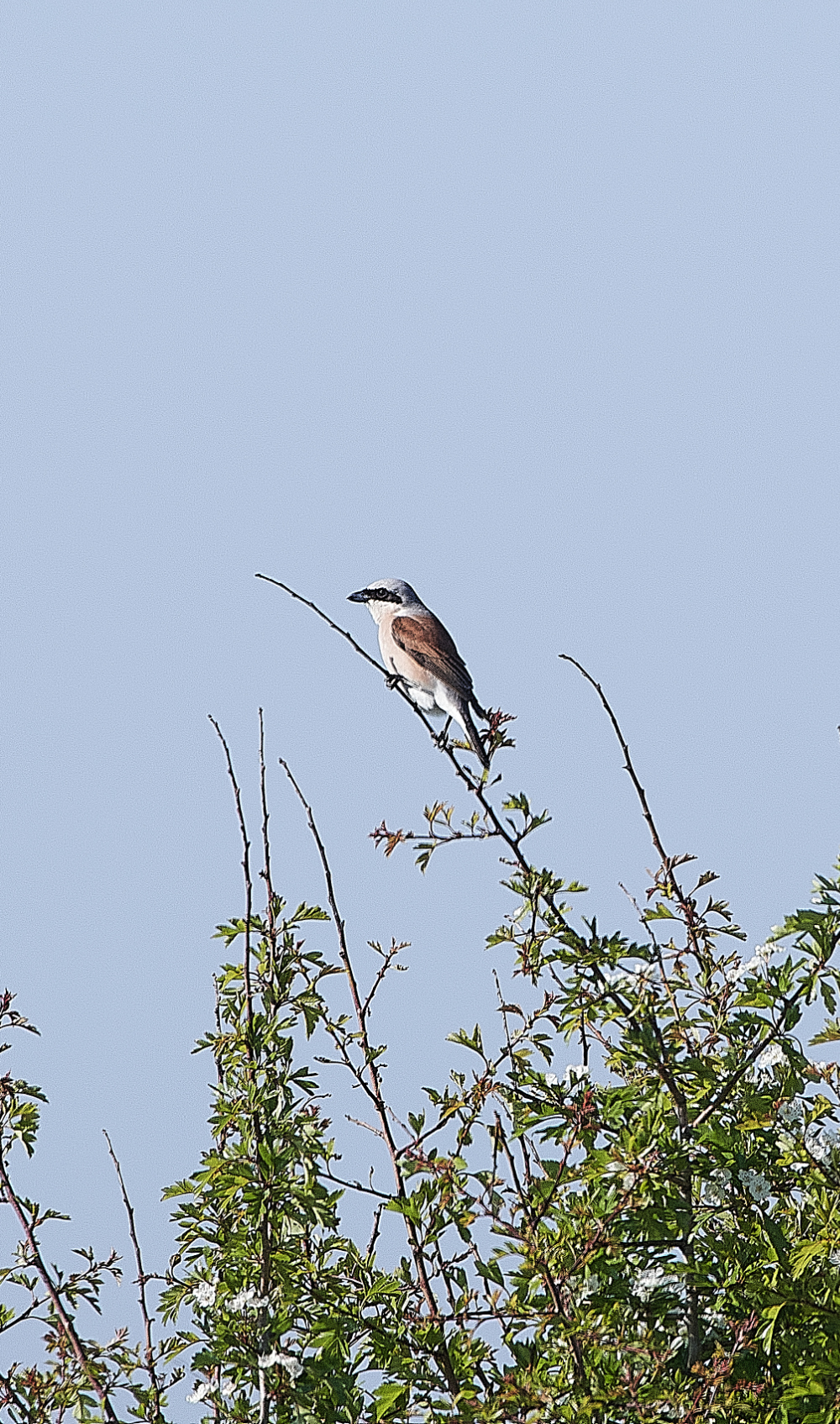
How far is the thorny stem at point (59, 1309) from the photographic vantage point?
3371 millimetres

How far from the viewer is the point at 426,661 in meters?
7.08

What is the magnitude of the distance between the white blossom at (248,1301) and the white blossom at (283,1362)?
0.10 metres

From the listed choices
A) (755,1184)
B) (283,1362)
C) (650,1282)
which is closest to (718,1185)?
(755,1184)

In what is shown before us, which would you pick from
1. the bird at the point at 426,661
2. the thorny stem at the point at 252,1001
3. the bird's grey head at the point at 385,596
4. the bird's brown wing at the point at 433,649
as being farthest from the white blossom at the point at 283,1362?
the bird's grey head at the point at 385,596

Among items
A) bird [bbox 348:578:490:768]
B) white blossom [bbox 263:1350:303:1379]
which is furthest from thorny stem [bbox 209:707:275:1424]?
bird [bbox 348:578:490:768]

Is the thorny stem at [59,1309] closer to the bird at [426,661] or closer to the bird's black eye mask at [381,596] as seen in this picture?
the bird at [426,661]

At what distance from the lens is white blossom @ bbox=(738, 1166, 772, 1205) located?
3.37 m

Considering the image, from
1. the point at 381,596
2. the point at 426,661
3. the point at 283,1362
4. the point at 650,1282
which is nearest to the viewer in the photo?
the point at 283,1362

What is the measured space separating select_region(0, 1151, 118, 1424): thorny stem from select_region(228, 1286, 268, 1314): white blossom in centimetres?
40

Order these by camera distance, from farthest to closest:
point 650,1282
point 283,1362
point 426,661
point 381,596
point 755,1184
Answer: point 381,596 < point 426,661 < point 755,1184 < point 650,1282 < point 283,1362

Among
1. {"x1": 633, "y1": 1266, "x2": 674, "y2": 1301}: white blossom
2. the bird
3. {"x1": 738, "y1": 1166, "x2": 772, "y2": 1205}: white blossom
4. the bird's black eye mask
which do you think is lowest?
{"x1": 633, "y1": 1266, "x2": 674, "y2": 1301}: white blossom

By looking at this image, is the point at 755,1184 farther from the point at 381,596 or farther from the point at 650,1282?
the point at 381,596

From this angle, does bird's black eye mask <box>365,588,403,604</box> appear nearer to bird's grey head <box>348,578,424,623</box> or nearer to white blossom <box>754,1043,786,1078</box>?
bird's grey head <box>348,578,424,623</box>

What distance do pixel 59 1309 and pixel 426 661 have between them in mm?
3994
